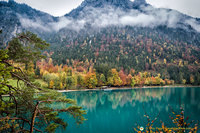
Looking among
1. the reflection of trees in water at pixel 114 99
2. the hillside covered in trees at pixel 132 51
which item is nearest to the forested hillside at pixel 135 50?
the hillside covered in trees at pixel 132 51

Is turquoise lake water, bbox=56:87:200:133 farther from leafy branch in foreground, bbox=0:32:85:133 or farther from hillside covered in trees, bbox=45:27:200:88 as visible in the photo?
hillside covered in trees, bbox=45:27:200:88

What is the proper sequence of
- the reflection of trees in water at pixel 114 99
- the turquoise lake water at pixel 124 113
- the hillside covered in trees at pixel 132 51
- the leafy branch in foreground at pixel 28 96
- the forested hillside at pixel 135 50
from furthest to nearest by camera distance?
the forested hillside at pixel 135 50
the hillside covered in trees at pixel 132 51
the reflection of trees in water at pixel 114 99
the turquoise lake water at pixel 124 113
the leafy branch in foreground at pixel 28 96

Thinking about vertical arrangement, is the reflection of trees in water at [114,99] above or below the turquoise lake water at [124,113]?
below

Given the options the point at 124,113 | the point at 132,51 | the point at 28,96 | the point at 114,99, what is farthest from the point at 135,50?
the point at 28,96

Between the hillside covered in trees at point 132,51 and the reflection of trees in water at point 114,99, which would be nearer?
the reflection of trees in water at point 114,99

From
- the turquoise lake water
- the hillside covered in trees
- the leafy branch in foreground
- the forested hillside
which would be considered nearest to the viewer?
the leafy branch in foreground

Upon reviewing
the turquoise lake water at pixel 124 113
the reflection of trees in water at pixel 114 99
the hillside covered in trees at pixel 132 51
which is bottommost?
the reflection of trees in water at pixel 114 99

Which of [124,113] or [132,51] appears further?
[132,51]

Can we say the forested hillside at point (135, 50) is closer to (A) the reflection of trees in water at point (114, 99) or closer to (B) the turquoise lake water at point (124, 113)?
(A) the reflection of trees in water at point (114, 99)

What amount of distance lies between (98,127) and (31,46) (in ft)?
46.0

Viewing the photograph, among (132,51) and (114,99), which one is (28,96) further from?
(132,51)

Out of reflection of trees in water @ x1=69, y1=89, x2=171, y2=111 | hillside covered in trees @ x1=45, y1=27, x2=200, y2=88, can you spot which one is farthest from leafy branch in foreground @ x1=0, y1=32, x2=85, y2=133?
hillside covered in trees @ x1=45, y1=27, x2=200, y2=88

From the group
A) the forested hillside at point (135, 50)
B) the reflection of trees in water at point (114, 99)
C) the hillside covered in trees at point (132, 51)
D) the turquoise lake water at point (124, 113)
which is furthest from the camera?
the forested hillside at point (135, 50)

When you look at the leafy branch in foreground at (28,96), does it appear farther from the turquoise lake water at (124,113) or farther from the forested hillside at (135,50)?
the forested hillside at (135,50)
